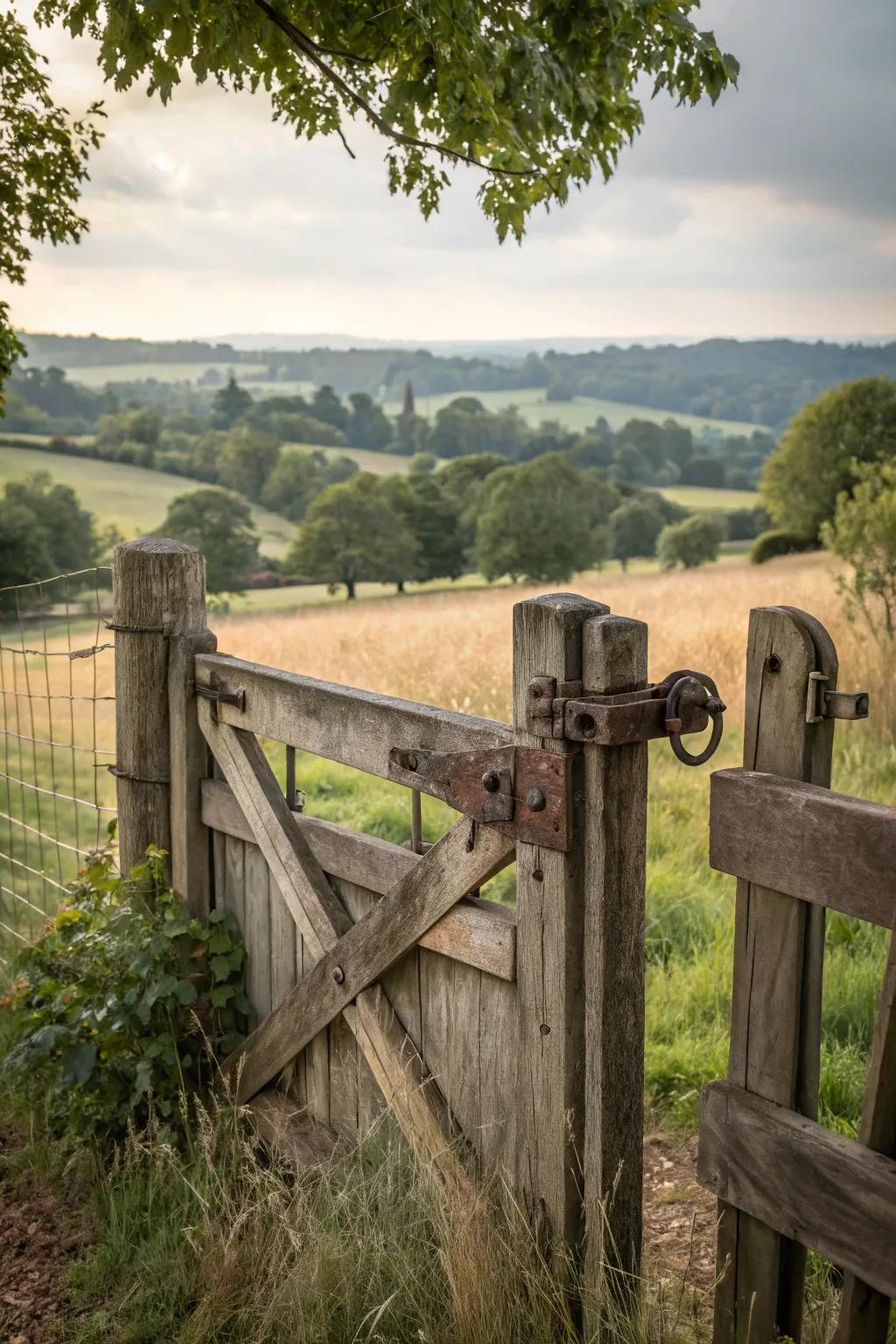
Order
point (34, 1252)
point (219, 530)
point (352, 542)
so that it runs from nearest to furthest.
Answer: point (34, 1252) → point (219, 530) → point (352, 542)

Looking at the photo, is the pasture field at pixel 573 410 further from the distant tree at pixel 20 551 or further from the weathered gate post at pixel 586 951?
the weathered gate post at pixel 586 951

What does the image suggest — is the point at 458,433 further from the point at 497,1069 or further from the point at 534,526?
the point at 497,1069

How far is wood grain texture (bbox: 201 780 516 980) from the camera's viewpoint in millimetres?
2588

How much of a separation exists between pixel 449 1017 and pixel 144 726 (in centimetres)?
163

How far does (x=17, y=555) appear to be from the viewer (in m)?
28.9

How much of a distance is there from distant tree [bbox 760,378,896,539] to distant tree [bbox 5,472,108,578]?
26.8 m

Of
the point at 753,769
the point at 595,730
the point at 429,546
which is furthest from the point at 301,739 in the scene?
the point at 429,546

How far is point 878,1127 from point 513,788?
0.96m

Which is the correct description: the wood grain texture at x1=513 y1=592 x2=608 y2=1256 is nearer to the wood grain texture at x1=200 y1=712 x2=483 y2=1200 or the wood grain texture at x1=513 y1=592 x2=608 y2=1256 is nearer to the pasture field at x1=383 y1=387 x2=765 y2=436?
the wood grain texture at x1=200 y1=712 x2=483 y2=1200

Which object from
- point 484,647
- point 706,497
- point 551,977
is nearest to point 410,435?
point 706,497

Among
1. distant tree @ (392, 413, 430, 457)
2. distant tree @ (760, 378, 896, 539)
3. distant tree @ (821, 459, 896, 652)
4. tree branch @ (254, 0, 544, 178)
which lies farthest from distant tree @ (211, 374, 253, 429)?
tree branch @ (254, 0, 544, 178)

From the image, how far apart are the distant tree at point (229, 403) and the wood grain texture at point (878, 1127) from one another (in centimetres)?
6526

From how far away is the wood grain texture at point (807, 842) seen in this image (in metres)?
1.87

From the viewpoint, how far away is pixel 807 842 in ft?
6.53
